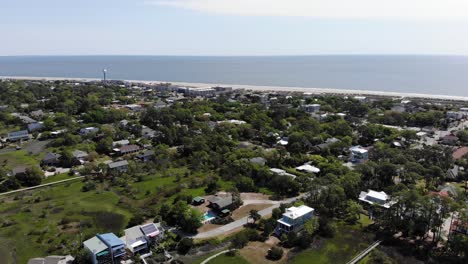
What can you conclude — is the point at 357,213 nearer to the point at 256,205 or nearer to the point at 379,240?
the point at 379,240

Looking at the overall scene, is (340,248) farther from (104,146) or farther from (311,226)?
(104,146)

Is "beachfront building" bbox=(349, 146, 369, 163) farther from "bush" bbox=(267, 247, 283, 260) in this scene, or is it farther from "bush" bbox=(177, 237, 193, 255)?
"bush" bbox=(177, 237, 193, 255)

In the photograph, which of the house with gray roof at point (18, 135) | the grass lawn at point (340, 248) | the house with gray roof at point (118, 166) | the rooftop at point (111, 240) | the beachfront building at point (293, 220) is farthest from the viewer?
the house with gray roof at point (18, 135)

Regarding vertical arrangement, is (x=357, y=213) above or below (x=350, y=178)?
below

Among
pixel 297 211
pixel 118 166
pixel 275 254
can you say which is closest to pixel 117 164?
pixel 118 166

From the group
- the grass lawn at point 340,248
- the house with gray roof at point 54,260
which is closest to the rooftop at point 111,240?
the house with gray roof at point 54,260

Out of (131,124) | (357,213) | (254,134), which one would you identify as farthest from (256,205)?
(131,124)

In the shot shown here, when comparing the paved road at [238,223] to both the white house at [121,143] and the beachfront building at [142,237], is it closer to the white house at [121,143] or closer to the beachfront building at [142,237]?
the beachfront building at [142,237]
